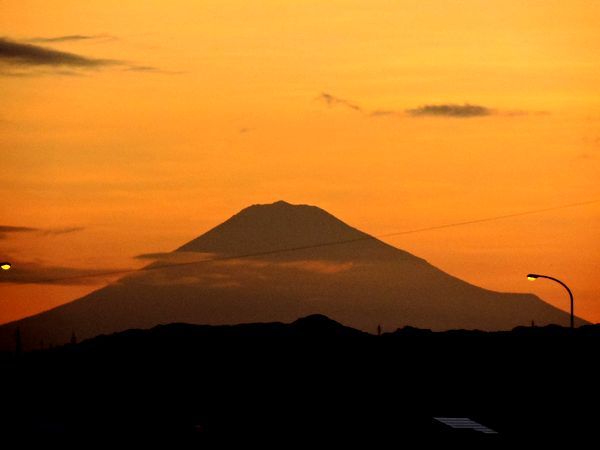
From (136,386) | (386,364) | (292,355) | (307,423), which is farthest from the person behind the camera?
(292,355)

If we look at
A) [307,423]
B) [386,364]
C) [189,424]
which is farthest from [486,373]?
[189,424]

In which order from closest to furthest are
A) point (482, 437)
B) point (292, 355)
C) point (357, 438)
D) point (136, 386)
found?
point (482, 437) → point (357, 438) → point (136, 386) → point (292, 355)

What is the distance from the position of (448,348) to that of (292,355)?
17345 millimetres

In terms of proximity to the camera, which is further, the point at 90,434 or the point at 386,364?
the point at 386,364

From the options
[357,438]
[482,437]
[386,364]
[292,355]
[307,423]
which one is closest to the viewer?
[482,437]

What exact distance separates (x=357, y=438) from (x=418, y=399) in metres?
23.3

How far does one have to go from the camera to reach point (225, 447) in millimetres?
59031

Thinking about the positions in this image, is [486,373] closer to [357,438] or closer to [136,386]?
[136,386]

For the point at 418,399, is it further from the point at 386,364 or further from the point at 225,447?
the point at 386,364

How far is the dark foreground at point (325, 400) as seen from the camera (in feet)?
206

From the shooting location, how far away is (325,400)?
86.9 meters

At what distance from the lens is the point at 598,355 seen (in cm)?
10900

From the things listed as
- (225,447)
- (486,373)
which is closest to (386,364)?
(486,373)

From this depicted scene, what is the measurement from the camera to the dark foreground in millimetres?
62844
